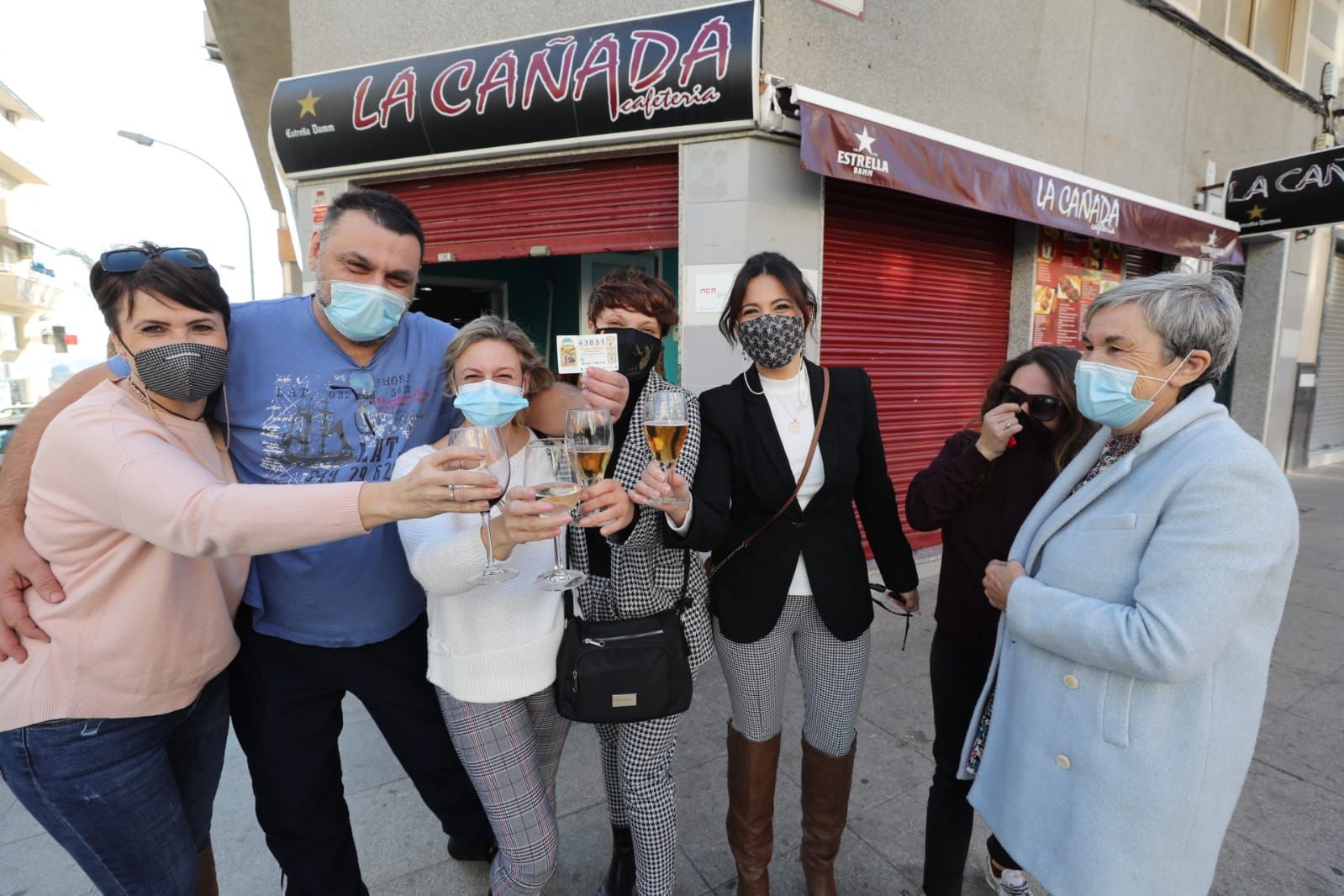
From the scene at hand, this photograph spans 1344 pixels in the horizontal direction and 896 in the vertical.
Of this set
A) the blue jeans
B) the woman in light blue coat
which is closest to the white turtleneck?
the woman in light blue coat

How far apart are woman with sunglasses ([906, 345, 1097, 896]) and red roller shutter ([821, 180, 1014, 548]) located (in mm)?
3101

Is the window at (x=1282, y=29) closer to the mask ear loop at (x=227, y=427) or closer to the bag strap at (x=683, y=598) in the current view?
the bag strap at (x=683, y=598)

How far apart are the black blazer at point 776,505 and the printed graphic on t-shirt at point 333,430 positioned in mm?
911

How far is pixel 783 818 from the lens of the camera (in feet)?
8.43

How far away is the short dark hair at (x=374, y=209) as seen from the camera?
5.68 feet

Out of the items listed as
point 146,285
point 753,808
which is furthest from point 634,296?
point 753,808

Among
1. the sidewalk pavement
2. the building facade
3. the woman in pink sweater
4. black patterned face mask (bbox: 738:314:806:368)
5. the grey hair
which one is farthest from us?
the building facade

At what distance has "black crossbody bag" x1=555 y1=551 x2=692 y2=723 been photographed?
5.55 ft

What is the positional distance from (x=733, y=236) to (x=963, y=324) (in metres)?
2.86

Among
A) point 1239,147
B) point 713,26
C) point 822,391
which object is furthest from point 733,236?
point 1239,147

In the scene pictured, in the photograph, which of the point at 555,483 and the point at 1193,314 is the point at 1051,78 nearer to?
the point at 1193,314

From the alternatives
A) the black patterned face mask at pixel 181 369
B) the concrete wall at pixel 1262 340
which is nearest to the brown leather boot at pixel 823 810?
the black patterned face mask at pixel 181 369

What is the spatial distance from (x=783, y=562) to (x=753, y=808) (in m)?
0.82

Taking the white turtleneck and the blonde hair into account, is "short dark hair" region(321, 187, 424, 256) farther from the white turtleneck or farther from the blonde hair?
the white turtleneck
